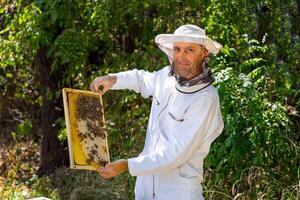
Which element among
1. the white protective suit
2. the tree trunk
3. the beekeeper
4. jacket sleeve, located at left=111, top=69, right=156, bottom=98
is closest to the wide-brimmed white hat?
the beekeeper

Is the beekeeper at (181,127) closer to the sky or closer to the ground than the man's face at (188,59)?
closer to the ground

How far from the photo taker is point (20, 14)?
7.01m

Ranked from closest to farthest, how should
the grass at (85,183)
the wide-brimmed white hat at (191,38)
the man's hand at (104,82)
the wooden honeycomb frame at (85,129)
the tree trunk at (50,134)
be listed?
the wide-brimmed white hat at (191,38)
the wooden honeycomb frame at (85,129)
the man's hand at (104,82)
the grass at (85,183)
the tree trunk at (50,134)

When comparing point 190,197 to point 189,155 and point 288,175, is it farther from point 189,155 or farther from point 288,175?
point 288,175

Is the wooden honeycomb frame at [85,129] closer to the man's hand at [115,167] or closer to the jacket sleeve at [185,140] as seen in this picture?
the man's hand at [115,167]

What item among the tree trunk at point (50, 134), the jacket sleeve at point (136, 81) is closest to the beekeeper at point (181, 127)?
the jacket sleeve at point (136, 81)

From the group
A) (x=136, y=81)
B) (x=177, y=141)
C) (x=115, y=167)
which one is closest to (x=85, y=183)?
(x=136, y=81)

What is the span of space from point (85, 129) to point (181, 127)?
0.68 meters

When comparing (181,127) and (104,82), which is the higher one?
(104,82)

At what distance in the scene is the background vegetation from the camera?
231 inches

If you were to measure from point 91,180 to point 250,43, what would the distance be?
2290 millimetres

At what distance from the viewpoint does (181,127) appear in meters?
3.61

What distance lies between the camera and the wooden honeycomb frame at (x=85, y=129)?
3889 millimetres

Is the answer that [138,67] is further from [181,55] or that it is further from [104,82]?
[181,55]
